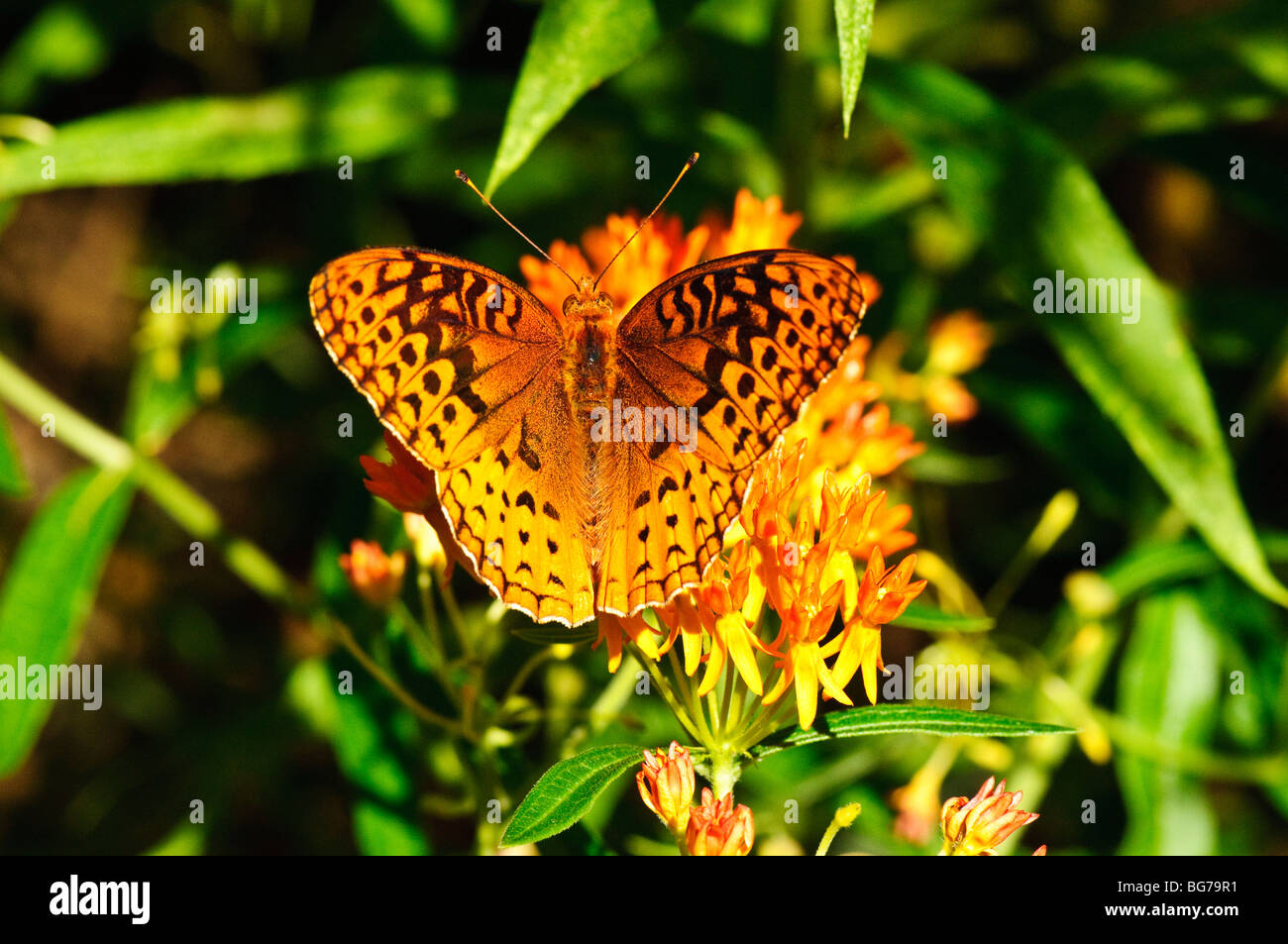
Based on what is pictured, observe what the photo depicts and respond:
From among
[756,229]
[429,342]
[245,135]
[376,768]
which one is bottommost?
[376,768]

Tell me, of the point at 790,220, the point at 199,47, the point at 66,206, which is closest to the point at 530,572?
the point at 790,220

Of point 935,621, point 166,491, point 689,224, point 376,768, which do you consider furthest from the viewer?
point 689,224

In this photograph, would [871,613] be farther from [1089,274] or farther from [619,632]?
[1089,274]

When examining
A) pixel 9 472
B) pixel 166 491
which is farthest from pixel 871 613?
pixel 9 472

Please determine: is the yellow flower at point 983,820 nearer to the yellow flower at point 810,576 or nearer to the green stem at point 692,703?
the yellow flower at point 810,576

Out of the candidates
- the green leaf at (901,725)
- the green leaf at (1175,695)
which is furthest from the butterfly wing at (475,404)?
the green leaf at (1175,695)

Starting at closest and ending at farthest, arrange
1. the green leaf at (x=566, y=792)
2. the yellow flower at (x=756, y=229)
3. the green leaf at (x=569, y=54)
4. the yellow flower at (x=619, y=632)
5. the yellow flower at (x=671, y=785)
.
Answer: the green leaf at (x=566, y=792) → the yellow flower at (x=671, y=785) → the yellow flower at (x=619, y=632) → the green leaf at (x=569, y=54) → the yellow flower at (x=756, y=229)
